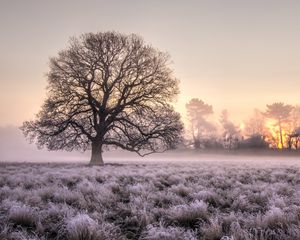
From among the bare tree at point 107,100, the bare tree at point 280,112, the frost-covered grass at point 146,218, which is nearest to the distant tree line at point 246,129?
the bare tree at point 280,112

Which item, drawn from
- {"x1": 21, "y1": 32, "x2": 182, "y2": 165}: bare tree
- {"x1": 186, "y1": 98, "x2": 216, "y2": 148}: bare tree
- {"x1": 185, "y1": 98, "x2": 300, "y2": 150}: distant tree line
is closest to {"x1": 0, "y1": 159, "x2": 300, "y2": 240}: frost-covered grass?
{"x1": 21, "y1": 32, "x2": 182, "y2": 165}: bare tree

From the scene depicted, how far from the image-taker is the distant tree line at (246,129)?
68312mm

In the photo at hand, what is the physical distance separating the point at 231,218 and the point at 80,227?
233 cm

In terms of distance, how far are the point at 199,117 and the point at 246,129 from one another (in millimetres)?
11891

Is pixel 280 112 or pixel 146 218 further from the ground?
pixel 280 112

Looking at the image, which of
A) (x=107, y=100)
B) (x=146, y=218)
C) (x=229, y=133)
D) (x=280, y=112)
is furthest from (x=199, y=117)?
(x=146, y=218)

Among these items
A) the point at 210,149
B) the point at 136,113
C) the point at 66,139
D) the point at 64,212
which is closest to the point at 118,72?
the point at 136,113

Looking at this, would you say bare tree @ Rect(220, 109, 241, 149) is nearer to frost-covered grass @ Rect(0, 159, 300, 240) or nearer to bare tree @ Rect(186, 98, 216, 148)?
bare tree @ Rect(186, 98, 216, 148)

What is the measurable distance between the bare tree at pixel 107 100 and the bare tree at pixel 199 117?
166 feet

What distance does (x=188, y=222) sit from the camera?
18.0 ft

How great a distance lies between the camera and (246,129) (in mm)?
82812

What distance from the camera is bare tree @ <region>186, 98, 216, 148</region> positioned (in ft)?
260

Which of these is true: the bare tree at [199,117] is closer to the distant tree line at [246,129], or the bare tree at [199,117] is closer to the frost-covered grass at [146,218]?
the distant tree line at [246,129]

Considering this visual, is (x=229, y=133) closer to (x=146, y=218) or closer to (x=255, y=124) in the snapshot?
(x=255, y=124)
